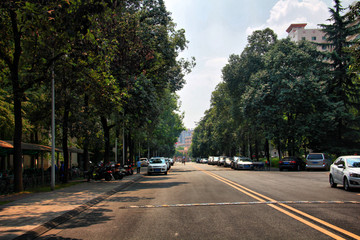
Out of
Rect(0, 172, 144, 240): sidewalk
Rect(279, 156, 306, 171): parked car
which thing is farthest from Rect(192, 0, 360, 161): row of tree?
Rect(0, 172, 144, 240): sidewalk

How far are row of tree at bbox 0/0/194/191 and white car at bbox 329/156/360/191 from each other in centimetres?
1063

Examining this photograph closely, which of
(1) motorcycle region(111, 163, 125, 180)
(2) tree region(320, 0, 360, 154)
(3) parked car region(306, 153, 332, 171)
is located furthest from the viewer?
(2) tree region(320, 0, 360, 154)

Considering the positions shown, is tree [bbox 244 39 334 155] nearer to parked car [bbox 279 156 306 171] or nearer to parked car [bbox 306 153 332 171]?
parked car [bbox 279 156 306 171]

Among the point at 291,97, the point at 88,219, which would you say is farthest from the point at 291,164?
the point at 88,219

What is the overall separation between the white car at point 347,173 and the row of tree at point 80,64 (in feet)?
34.9

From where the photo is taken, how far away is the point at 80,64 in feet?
54.4

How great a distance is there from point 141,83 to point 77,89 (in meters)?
5.91

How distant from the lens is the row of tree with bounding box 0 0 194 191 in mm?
8789

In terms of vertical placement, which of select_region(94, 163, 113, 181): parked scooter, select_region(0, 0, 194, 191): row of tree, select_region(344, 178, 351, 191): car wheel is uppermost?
select_region(0, 0, 194, 191): row of tree

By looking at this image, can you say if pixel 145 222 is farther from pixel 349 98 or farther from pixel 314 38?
pixel 314 38

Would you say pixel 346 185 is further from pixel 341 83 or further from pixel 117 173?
pixel 341 83

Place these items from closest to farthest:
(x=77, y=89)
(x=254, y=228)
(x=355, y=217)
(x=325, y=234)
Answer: (x=325, y=234) → (x=254, y=228) → (x=355, y=217) → (x=77, y=89)

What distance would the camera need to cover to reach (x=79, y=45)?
14758 mm

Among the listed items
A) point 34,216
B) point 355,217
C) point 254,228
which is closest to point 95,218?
point 34,216
